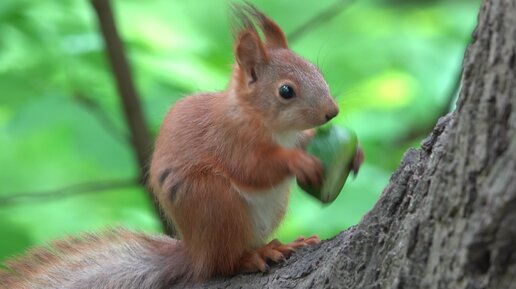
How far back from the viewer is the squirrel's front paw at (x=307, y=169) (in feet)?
8.31

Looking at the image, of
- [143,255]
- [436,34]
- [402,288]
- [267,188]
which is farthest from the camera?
[436,34]

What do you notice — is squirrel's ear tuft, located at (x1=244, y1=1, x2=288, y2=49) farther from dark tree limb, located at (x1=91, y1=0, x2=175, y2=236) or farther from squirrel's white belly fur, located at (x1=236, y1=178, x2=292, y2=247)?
dark tree limb, located at (x1=91, y1=0, x2=175, y2=236)

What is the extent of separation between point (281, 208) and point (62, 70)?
1.41 meters

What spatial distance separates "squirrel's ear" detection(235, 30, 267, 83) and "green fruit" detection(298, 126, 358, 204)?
44 centimetres

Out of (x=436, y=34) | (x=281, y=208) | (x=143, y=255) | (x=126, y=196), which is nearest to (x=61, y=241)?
(x=143, y=255)

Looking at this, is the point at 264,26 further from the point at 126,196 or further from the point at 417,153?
the point at 126,196

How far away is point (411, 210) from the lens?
6.47 ft

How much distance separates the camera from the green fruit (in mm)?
2553

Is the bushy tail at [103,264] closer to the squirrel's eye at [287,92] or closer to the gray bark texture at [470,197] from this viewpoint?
the squirrel's eye at [287,92]

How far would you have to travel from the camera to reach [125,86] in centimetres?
392

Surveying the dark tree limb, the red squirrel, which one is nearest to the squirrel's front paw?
the red squirrel

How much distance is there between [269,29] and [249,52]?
13 centimetres

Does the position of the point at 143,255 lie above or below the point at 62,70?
below

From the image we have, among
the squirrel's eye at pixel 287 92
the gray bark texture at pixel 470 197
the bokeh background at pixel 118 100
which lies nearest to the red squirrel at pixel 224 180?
the squirrel's eye at pixel 287 92
